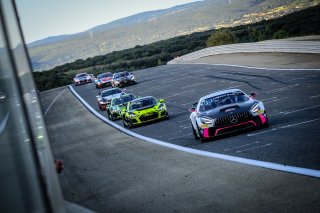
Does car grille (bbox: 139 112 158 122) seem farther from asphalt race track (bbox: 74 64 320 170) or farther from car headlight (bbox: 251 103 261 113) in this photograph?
car headlight (bbox: 251 103 261 113)

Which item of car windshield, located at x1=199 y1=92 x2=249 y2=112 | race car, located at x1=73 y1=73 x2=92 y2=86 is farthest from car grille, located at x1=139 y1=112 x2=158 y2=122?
race car, located at x1=73 y1=73 x2=92 y2=86

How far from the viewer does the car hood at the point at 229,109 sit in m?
16.5

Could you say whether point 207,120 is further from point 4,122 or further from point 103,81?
point 103,81

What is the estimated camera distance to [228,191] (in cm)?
934

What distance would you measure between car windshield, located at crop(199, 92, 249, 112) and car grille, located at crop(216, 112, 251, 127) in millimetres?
893

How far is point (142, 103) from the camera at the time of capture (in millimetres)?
26109

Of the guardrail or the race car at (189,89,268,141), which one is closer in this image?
the race car at (189,89,268,141)

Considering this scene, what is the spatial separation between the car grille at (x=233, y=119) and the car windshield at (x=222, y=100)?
89 centimetres

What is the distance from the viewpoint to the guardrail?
42.5 meters

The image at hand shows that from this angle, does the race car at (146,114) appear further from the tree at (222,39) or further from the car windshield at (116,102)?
the tree at (222,39)

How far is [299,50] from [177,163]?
33344 millimetres

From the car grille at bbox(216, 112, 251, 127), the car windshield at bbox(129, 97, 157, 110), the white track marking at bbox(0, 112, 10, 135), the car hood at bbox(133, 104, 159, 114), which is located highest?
the white track marking at bbox(0, 112, 10, 135)

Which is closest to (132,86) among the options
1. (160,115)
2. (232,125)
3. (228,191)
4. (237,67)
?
(237,67)

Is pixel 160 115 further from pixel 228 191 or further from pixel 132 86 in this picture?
pixel 132 86
